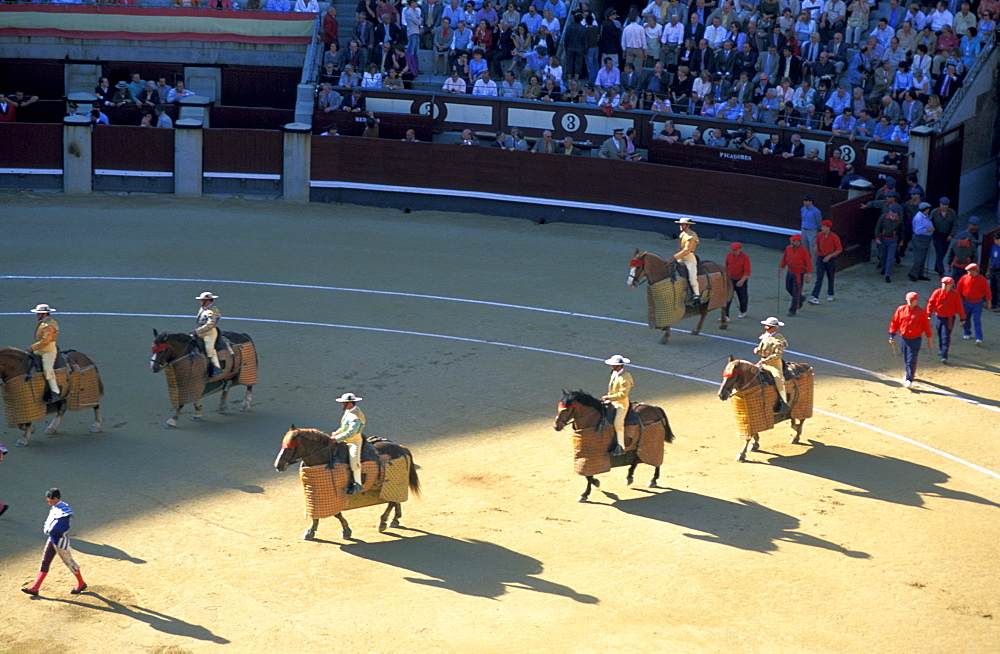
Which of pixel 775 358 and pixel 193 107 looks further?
pixel 193 107

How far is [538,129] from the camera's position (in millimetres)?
30422

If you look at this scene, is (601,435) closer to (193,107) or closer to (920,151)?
(920,151)

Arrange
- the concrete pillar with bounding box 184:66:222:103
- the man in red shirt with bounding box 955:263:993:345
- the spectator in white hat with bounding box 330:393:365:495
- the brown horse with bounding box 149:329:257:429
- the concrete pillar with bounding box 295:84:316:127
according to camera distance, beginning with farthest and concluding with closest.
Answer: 1. the concrete pillar with bounding box 184:66:222:103
2. the concrete pillar with bounding box 295:84:316:127
3. the man in red shirt with bounding box 955:263:993:345
4. the brown horse with bounding box 149:329:257:429
5. the spectator in white hat with bounding box 330:393:365:495

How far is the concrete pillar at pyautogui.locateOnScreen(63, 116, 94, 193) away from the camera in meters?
29.1

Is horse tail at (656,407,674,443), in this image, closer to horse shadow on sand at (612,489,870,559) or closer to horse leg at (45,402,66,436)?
horse shadow on sand at (612,489,870,559)

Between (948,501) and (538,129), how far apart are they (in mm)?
17655

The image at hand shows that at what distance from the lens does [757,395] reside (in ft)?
50.6

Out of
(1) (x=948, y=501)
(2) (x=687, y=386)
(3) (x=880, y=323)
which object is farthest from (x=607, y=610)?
(3) (x=880, y=323)

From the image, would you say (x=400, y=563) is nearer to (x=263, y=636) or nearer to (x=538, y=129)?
(x=263, y=636)

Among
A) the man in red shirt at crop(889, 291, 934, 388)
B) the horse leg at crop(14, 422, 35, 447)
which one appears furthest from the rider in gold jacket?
the horse leg at crop(14, 422, 35, 447)

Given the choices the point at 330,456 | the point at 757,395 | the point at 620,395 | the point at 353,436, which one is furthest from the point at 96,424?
the point at 757,395

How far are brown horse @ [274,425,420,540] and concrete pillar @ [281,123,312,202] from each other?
17.1 metres

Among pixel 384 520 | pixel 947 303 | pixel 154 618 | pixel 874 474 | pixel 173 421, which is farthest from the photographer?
pixel 947 303

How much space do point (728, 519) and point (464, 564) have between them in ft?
10.1
